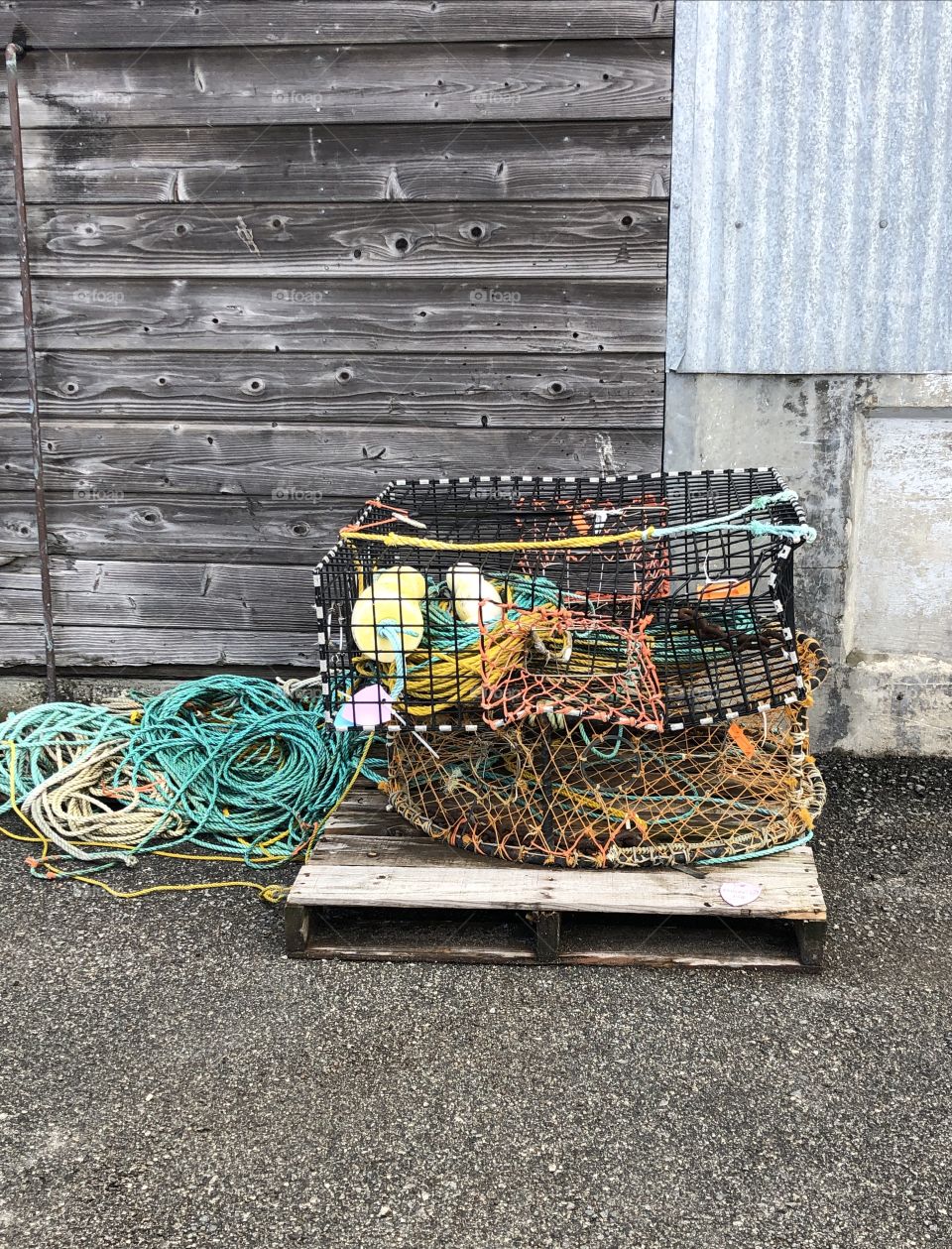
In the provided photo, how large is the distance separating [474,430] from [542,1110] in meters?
2.42

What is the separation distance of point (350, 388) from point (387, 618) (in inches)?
55.1

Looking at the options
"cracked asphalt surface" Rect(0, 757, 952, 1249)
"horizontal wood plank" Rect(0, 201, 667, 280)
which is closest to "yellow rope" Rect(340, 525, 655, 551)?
"cracked asphalt surface" Rect(0, 757, 952, 1249)

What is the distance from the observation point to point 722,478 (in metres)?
3.84

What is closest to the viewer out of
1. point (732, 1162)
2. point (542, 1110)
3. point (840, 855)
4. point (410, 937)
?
point (732, 1162)

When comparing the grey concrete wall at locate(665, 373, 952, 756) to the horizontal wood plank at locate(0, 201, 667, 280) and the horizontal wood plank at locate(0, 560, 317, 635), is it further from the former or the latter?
the horizontal wood plank at locate(0, 560, 317, 635)

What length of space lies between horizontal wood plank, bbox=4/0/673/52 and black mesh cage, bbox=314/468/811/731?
1516 millimetres

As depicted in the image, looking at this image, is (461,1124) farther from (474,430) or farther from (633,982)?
(474,430)

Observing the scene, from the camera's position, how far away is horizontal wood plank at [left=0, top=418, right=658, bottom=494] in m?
4.06

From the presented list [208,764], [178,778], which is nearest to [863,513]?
[208,764]

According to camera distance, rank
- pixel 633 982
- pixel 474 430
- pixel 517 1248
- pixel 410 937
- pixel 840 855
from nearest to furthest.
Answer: pixel 517 1248
pixel 633 982
pixel 410 937
pixel 840 855
pixel 474 430

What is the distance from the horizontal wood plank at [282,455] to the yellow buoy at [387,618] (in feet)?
3.84

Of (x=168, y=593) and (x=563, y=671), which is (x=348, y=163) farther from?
(x=563, y=671)

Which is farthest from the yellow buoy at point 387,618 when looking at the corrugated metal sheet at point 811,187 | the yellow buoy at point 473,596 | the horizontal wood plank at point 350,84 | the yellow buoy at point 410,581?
the horizontal wood plank at point 350,84

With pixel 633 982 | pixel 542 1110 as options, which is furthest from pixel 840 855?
pixel 542 1110
